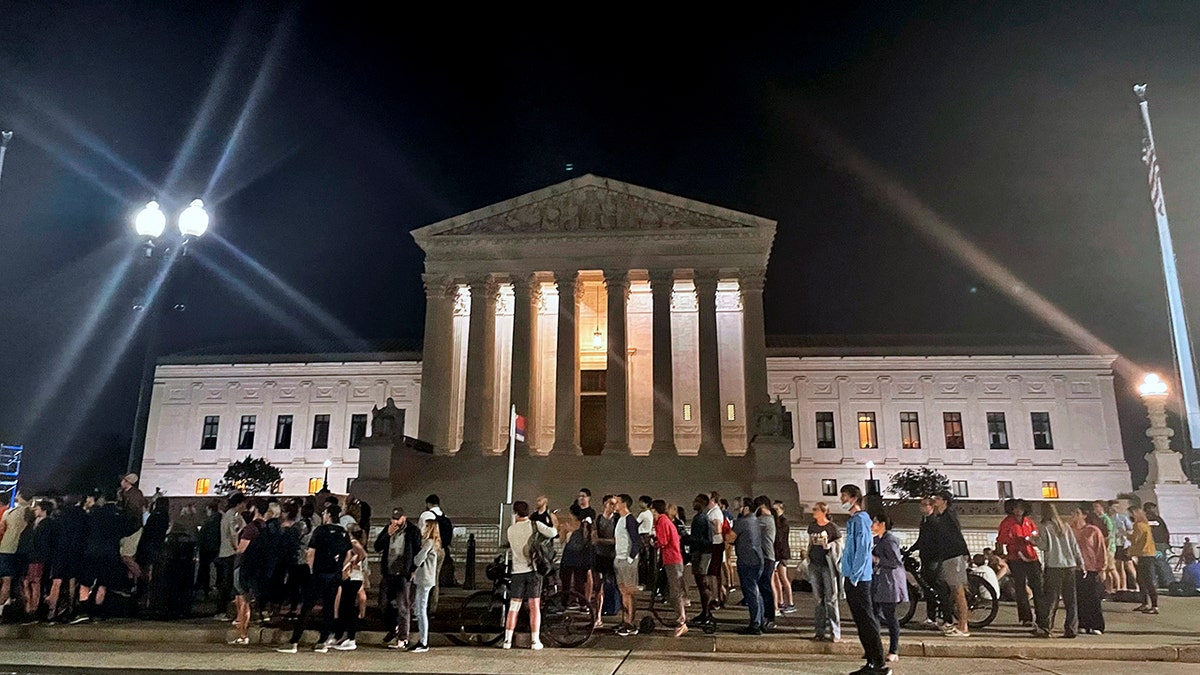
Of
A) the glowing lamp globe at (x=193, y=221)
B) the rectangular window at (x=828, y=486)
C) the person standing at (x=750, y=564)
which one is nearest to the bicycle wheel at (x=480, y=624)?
the person standing at (x=750, y=564)

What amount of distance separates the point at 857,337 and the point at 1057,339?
12249 millimetres

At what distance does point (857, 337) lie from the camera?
173ft

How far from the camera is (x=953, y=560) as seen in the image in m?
10.7

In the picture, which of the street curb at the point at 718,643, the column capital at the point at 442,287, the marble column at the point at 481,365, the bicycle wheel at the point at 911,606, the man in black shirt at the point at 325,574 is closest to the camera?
the street curb at the point at 718,643

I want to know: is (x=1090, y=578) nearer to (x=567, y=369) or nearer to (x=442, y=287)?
(x=567, y=369)

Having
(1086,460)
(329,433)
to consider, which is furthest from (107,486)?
(1086,460)

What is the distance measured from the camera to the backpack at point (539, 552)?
10070 millimetres

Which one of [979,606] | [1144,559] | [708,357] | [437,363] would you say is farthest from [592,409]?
[1144,559]

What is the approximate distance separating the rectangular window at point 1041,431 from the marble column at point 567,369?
28898 mm

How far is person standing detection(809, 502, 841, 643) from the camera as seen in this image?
10.3 meters

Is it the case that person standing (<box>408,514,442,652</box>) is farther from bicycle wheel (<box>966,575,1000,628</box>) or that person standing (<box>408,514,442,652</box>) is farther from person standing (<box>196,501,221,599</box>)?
bicycle wheel (<box>966,575,1000,628</box>)

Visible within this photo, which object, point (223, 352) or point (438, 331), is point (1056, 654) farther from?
point (223, 352)

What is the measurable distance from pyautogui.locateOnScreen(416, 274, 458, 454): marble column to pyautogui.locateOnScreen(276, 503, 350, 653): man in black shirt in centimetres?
2387

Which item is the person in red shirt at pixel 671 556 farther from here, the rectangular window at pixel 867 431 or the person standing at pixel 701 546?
the rectangular window at pixel 867 431
